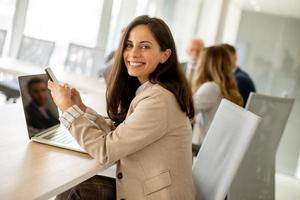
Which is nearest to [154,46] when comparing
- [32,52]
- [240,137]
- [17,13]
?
[240,137]

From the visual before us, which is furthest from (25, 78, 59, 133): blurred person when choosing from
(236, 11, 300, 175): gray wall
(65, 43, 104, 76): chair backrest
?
(236, 11, 300, 175): gray wall

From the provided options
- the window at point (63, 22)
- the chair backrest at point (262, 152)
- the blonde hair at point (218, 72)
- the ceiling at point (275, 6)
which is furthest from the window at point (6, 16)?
the chair backrest at point (262, 152)

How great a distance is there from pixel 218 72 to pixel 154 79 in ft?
4.75

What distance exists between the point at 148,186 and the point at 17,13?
Result: 17.5 feet

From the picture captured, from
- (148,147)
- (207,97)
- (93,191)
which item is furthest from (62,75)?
(148,147)

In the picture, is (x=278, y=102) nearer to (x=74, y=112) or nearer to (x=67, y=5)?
(x=74, y=112)

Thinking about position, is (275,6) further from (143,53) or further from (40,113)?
(40,113)

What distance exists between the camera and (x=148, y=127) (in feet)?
4.88

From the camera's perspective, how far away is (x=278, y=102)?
261cm

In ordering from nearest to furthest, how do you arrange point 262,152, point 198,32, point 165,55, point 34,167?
point 34,167 < point 165,55 < point 262,152 < point 198,32

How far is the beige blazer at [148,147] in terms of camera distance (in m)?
1.49

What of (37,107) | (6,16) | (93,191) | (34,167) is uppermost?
(6,16)

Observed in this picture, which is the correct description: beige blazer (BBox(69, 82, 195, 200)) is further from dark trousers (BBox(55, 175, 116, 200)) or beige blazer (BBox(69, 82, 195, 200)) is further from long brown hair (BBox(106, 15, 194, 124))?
dark trousers (BBox(55, 175, 116, 200))

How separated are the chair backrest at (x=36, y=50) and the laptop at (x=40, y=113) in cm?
324
